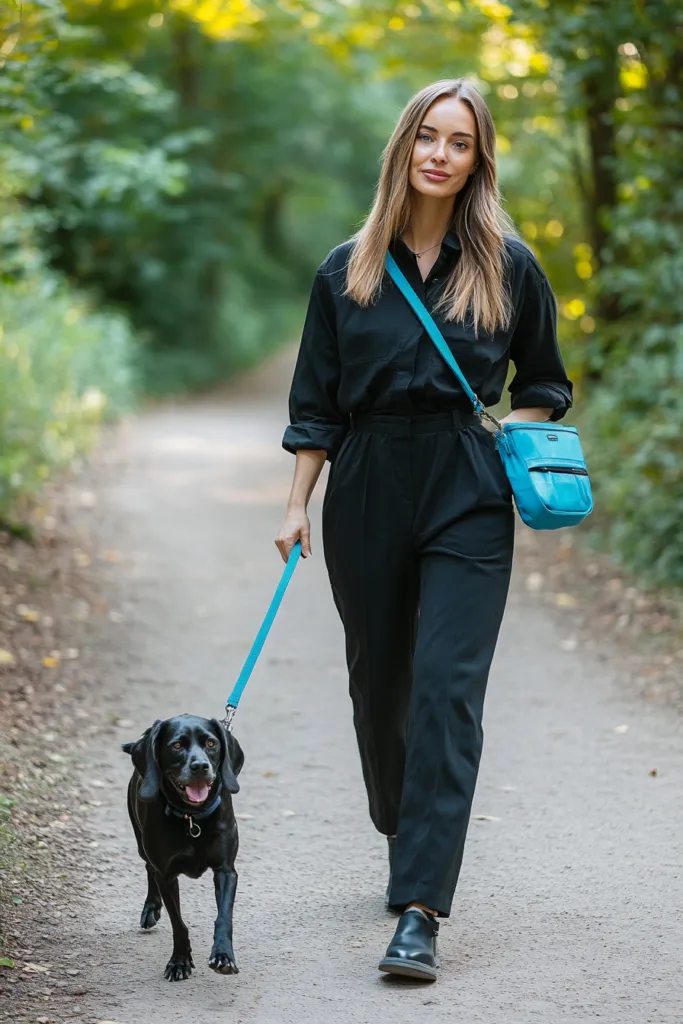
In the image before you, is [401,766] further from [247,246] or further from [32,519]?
[247,246]

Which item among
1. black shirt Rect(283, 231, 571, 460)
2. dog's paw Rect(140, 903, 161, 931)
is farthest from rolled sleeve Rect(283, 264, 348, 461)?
dog's paw Rect(140, 903, 161, 931)

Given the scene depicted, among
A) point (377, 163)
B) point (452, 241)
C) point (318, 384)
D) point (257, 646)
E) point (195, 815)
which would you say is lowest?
point (195, 815)

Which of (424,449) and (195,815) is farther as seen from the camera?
(424,449)

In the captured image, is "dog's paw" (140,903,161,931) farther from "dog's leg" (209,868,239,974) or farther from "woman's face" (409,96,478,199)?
"woman's face" (409,96,478,199)

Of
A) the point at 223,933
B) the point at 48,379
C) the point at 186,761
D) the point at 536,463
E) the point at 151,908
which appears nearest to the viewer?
the point at 186,761

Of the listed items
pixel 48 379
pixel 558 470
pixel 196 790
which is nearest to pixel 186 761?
pixel 196 790

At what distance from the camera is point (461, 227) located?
3.83 metres

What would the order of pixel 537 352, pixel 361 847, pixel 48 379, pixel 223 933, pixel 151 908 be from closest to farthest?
pixel 223 933
pixel 537 352
pixel 151 908
pixel 361 847
pixel 48 379

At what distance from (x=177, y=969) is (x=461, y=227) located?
218cm

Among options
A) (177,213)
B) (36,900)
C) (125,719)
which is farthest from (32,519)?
(177,213)

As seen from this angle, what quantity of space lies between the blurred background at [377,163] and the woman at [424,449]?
224 cm

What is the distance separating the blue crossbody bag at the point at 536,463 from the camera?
12.1 ft

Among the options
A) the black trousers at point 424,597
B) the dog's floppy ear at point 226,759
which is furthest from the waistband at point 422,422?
the dog's floppy ear at point 226,759

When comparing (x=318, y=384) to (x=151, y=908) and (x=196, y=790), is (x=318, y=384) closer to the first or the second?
(x=196, y=790)
